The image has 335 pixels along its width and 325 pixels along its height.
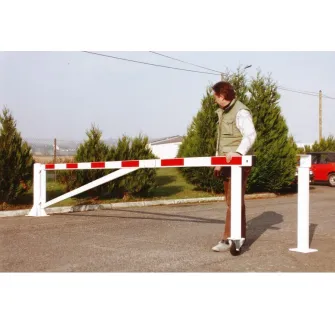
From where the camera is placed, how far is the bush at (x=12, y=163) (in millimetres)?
10953

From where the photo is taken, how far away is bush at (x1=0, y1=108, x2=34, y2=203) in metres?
11.0

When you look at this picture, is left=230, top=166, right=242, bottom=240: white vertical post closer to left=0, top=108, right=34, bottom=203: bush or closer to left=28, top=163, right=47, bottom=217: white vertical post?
left=28, top=163, right=47, bottom=217: white vertical post

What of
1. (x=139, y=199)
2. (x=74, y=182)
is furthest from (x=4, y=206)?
(x=139, y=199)

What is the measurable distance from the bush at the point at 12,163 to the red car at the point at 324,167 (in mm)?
14869

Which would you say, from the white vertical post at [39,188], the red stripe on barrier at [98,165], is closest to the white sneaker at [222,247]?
the red stripe on barrier at [98,165]

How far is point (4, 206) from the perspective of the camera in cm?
1087

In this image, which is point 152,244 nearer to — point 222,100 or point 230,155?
point 230,155

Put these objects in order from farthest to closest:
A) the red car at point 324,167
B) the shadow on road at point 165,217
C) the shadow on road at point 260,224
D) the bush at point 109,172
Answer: the red car at point 324,167 < the bush at point 109,172 < the shadow on road at point 165,217 < the shadow on road at point 260,224

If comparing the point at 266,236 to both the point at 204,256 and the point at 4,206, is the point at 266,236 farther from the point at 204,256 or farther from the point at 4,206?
the point at 4,206

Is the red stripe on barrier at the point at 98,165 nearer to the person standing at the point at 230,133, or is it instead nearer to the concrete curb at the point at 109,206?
the concrete curb at the point at 109,206

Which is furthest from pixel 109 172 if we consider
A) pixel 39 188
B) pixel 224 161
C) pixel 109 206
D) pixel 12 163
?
pixel 224 161

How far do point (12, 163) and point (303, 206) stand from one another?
7.68 meters

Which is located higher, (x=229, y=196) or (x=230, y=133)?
(x=230, y=133)

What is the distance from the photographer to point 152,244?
19.7 feet
